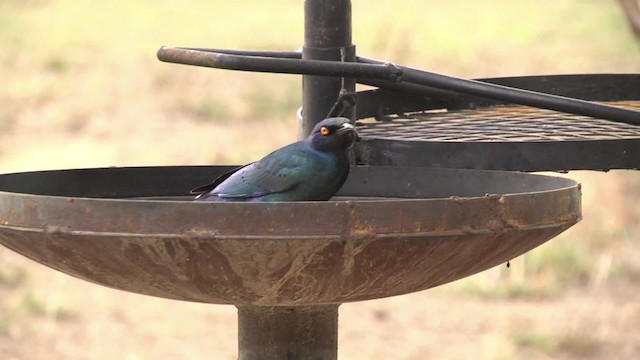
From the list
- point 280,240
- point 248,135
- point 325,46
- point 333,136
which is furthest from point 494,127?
point 248,135

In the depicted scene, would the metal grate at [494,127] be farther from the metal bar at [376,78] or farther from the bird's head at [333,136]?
the bird's head at [333,136]

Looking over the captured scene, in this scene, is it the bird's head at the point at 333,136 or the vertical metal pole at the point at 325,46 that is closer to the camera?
the bird's head at the point at 333,136

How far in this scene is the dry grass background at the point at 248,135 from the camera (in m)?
5.22

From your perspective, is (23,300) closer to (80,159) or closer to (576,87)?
(80,159)

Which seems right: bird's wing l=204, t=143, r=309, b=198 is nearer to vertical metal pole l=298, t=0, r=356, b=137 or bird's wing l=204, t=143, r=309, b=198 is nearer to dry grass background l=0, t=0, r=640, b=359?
vertical metal pole l=298, t=0, r=356, b=137

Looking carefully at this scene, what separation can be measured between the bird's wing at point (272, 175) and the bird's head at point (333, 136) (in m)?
0.03

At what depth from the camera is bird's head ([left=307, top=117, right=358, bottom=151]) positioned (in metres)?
1.88

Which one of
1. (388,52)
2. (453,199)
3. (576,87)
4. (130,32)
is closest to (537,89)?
(576,87)

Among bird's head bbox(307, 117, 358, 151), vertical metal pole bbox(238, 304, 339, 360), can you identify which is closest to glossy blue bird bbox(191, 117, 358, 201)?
bird's head bbox(307, 117, 358, 151)

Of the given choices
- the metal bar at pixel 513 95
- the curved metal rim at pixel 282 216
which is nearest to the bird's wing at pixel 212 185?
the metal bar at pixel 513 95

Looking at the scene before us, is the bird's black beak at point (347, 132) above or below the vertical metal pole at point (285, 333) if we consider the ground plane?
above

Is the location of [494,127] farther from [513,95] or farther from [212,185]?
[212,185]

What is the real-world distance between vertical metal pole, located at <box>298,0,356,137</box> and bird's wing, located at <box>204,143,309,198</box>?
15.4 inches

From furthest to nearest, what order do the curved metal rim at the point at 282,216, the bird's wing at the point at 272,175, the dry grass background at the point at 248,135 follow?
the dry grass background at the point at 248,135, the bird's wing at the point at 272,175, the curved metal rim at the point at 282,216
